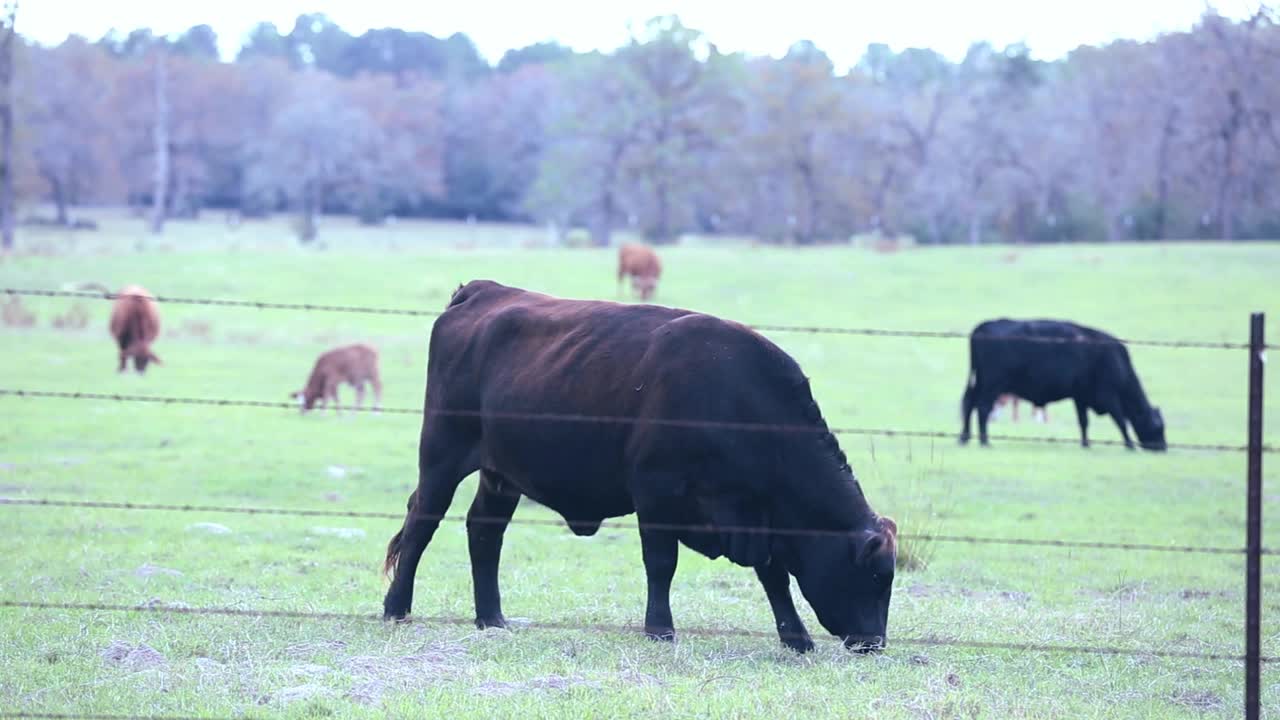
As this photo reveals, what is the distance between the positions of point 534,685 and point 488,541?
6.59ft

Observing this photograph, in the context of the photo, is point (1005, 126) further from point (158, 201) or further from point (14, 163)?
point (14, 163)

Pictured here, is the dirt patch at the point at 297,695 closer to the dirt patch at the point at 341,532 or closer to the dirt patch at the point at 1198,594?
the dirt patch at the point at 341,532

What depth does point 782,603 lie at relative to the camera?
769 centimetres

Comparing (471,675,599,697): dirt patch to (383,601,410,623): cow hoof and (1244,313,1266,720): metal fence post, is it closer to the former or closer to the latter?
(383,601,410,623): cow hoof

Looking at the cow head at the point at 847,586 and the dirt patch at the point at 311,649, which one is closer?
the dirt patch at the point at 311,649

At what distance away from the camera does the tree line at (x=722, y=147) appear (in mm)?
65125

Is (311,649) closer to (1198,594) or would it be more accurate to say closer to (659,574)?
(659,574)

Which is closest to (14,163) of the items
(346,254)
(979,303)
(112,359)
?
(346,254)

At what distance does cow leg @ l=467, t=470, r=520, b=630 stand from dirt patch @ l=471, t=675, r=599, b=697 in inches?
61.4

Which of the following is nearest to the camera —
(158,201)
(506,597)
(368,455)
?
(506,597)

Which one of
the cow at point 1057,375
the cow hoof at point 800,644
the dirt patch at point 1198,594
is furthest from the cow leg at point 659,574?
the cow at point 1057,375

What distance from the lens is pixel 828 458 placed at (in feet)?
24.7

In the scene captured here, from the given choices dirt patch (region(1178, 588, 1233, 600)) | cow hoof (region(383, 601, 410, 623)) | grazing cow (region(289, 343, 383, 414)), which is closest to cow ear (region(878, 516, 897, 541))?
cow hoof (region(383, 601, 410, 623))

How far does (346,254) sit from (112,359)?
2468 centimetres
